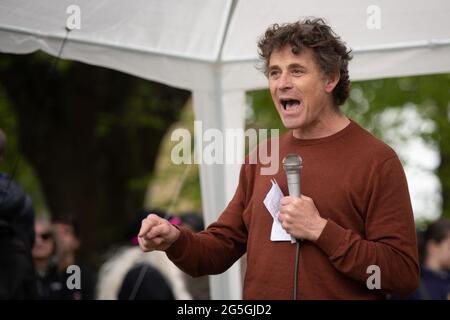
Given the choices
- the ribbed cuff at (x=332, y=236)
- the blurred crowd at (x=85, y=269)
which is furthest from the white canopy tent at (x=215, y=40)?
the ribbed cuff at (x=332, y=236)

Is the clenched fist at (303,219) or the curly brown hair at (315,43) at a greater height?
the curly brown hair at (315,43)

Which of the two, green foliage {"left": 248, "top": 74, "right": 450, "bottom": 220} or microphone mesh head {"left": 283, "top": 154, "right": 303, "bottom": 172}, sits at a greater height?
green foliage {"left": 248, "top": 74, "right": 450, "bottom": 220}

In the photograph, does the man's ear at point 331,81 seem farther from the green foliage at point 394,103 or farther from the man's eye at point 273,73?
the green foliage at point 394,103

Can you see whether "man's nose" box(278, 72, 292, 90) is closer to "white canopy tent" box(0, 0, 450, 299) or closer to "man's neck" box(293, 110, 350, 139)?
"man's neck" box(293, 110, 350, 139)

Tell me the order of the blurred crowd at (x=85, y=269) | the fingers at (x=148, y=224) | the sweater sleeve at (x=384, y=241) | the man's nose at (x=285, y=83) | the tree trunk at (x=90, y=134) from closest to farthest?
1. the sweater sleeve at (x=384, y=241)
2. the fingers at (x=148, y=224)
3. the man's nose at (x=285, y=83)
4. the blurred crowd at (x=85, y=269)
5. the tree trunk at (x=90, y=134)

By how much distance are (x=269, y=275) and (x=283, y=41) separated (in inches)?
34.6

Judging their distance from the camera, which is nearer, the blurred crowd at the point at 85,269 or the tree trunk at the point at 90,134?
the blurred crowd at the point at 85,269

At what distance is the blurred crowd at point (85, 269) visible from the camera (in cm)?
416

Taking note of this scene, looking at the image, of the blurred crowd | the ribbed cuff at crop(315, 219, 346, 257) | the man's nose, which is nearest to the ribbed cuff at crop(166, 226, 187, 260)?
the ribbed cuff at crop(315, 219, 346, 257)

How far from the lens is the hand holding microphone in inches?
107

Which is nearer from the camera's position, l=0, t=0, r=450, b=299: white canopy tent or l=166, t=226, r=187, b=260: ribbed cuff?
l=166, t=226, r=187, b=260: ribbed cuff

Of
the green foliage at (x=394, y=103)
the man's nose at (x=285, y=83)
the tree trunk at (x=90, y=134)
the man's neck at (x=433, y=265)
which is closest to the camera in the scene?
the man's nose at (x=285, y=83)

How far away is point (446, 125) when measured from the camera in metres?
11.0

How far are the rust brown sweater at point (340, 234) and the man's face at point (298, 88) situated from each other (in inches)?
4.1
